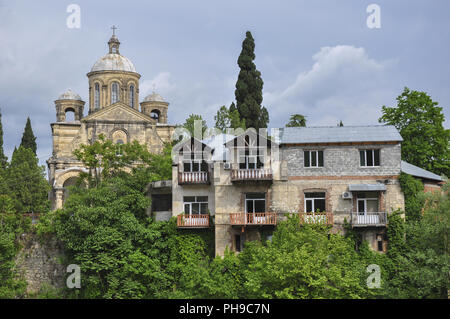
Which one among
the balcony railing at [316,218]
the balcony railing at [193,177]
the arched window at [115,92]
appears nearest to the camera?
the balcony railing at [316,218]

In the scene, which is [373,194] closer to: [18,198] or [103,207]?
[103,207]

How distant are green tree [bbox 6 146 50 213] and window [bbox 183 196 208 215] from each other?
2133cm

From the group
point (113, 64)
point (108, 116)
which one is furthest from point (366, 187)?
point (113, 64)

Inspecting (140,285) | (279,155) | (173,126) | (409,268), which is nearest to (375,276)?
(409,268)

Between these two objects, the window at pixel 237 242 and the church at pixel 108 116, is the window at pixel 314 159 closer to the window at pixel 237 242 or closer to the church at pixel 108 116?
the window at pixel 237 242

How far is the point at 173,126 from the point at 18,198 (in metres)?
21.1

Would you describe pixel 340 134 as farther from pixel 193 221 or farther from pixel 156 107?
pixel 156 107

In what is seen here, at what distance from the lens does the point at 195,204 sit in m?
46.3

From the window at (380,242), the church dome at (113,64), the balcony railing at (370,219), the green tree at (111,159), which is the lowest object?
the window at (380,242)

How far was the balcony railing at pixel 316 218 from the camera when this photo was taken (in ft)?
143

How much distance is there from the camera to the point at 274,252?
41625 millimetres

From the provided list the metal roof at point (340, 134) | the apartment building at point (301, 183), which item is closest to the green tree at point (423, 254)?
the apartment building at point (301, 183)

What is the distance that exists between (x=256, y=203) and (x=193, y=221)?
408cm

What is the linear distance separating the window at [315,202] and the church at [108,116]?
2996cm
